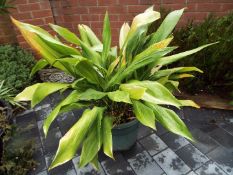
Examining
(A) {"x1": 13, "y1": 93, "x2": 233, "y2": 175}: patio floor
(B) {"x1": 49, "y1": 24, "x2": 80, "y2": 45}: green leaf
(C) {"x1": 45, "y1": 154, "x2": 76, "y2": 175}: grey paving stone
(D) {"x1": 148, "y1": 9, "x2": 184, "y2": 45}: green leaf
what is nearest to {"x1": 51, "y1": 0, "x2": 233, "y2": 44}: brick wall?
(D) {"x1": 148, "y1": 9, "x2": 184, "y2": 45}: green leaf

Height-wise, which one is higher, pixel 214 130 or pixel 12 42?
pixel 12 42

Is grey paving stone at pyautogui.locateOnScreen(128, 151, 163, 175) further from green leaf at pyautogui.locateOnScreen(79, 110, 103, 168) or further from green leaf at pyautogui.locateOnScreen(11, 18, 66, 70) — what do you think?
green leaf at pyautogui.locateOnScreen(11, 18, 66, 70)

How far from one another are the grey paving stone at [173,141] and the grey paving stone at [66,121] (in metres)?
0.91

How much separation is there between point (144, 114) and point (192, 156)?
0.72m

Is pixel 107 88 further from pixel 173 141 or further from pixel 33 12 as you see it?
pixel 33 12

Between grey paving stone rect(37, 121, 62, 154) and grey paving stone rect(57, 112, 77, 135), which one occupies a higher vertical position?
grey paving stone rect(57, 112, 77, 135)

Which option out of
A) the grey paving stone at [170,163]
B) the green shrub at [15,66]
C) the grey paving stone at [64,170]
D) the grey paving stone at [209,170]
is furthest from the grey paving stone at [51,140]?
the grey paving stone at [209,170]

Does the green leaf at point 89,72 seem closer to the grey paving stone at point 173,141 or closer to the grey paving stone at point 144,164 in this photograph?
the grey paving stone at point 144,164

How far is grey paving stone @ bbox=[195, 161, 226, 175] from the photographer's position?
1785mm

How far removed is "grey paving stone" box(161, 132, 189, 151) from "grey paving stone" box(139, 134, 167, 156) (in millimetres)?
47

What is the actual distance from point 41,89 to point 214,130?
5.23ft

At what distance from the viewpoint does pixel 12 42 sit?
3133 millimetres

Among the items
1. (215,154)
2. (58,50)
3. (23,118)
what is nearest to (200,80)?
(215,154)

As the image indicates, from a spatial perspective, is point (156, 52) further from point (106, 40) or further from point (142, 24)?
point (106, 40)
